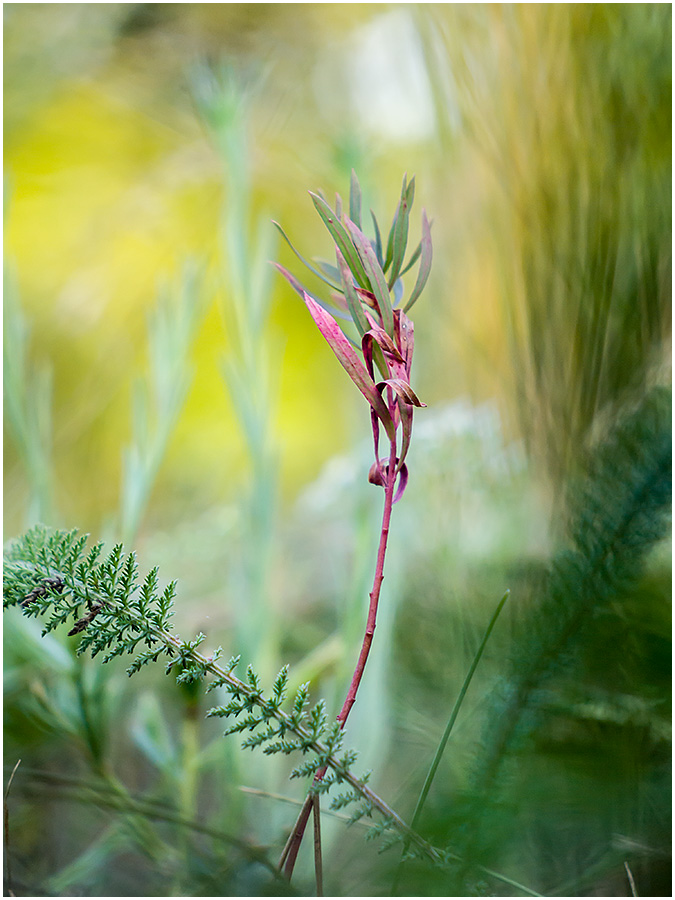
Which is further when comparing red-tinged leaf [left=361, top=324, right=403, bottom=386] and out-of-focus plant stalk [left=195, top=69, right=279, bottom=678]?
out-of-focus plant stalk [left=195, top=69, right=279, bottom=678]

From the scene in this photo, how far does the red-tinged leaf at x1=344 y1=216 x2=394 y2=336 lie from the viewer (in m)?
0.11

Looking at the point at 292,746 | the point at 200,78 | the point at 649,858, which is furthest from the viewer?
the point at 200,78

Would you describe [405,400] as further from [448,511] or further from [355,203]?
[448,511]

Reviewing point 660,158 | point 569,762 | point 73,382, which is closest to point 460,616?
point 569,762

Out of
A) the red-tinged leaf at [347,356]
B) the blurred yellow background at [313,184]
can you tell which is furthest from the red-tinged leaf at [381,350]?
the blurred yellow background at [313,184]

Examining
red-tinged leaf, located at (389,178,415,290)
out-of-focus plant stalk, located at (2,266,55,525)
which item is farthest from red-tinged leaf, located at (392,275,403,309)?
out-of-focus plant stalk, located at (2,266,55,525)

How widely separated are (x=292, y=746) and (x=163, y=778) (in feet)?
0.68

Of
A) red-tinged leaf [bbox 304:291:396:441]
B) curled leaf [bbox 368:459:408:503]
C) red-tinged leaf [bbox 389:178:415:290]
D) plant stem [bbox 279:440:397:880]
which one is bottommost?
plant stem [bbox 279:440:397:880]

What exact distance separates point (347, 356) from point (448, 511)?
0.64 feet

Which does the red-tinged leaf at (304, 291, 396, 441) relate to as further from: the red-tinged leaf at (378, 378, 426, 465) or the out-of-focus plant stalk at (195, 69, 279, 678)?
the out-of-focus plant stalk at (195, 69, 279, 678)

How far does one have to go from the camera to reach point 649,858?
0.67ft

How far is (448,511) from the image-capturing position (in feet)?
0.96

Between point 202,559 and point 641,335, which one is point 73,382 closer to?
point 202,559

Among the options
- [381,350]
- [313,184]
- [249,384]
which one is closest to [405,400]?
[381,350]
